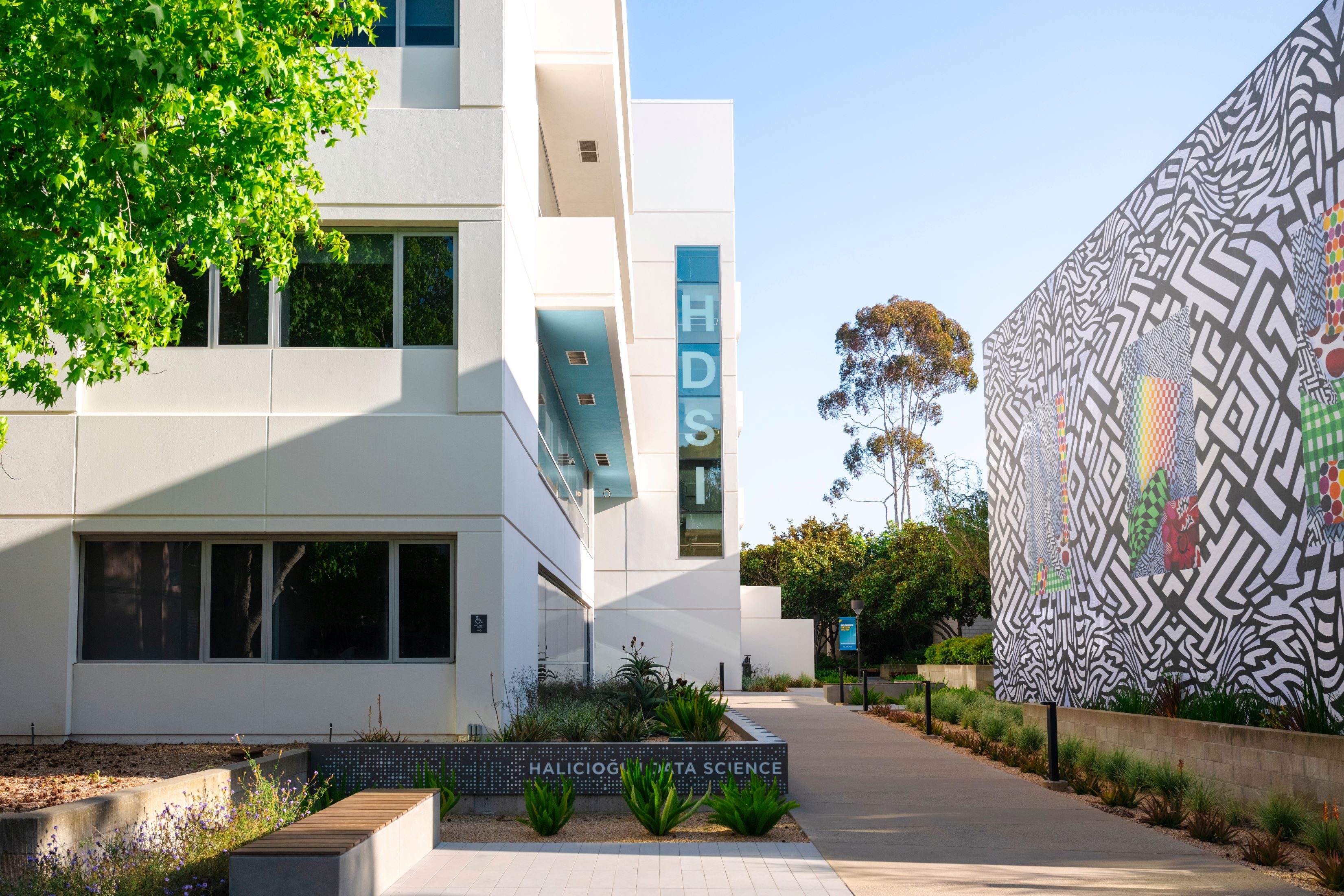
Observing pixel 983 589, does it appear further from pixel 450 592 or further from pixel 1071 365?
pixel 450 592

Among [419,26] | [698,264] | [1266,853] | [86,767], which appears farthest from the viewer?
[698,264]

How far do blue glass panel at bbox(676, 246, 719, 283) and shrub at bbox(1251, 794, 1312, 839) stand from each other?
99.8ft

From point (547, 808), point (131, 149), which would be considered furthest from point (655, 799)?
point (131, 149)

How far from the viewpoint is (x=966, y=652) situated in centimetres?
3278

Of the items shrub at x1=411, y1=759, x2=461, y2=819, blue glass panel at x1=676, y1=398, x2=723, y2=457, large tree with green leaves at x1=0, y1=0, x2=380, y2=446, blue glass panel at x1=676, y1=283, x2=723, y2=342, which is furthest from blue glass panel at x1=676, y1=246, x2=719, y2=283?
large tree with green leaves at x1=0, y1=0, x2=380, y2=446

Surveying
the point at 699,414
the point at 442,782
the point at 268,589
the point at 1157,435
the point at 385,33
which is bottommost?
the point at 442,782

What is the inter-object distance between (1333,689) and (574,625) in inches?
761

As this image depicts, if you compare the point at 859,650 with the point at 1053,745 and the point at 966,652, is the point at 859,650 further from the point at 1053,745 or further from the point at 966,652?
the point at 1053,745

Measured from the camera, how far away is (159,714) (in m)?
13.5

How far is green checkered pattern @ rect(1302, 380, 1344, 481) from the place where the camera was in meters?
11.4

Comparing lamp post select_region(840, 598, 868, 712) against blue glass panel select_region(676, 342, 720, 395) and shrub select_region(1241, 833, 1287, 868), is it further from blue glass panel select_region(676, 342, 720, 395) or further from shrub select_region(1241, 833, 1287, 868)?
shrub select_region(1241, 833, 1287, 868)

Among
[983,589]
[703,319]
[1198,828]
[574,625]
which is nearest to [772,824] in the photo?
[1198,828]

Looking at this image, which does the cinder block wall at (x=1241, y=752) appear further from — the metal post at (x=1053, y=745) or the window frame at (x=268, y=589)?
the window frame at (x=268, y=589)

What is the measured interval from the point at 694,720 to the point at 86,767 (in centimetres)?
627
